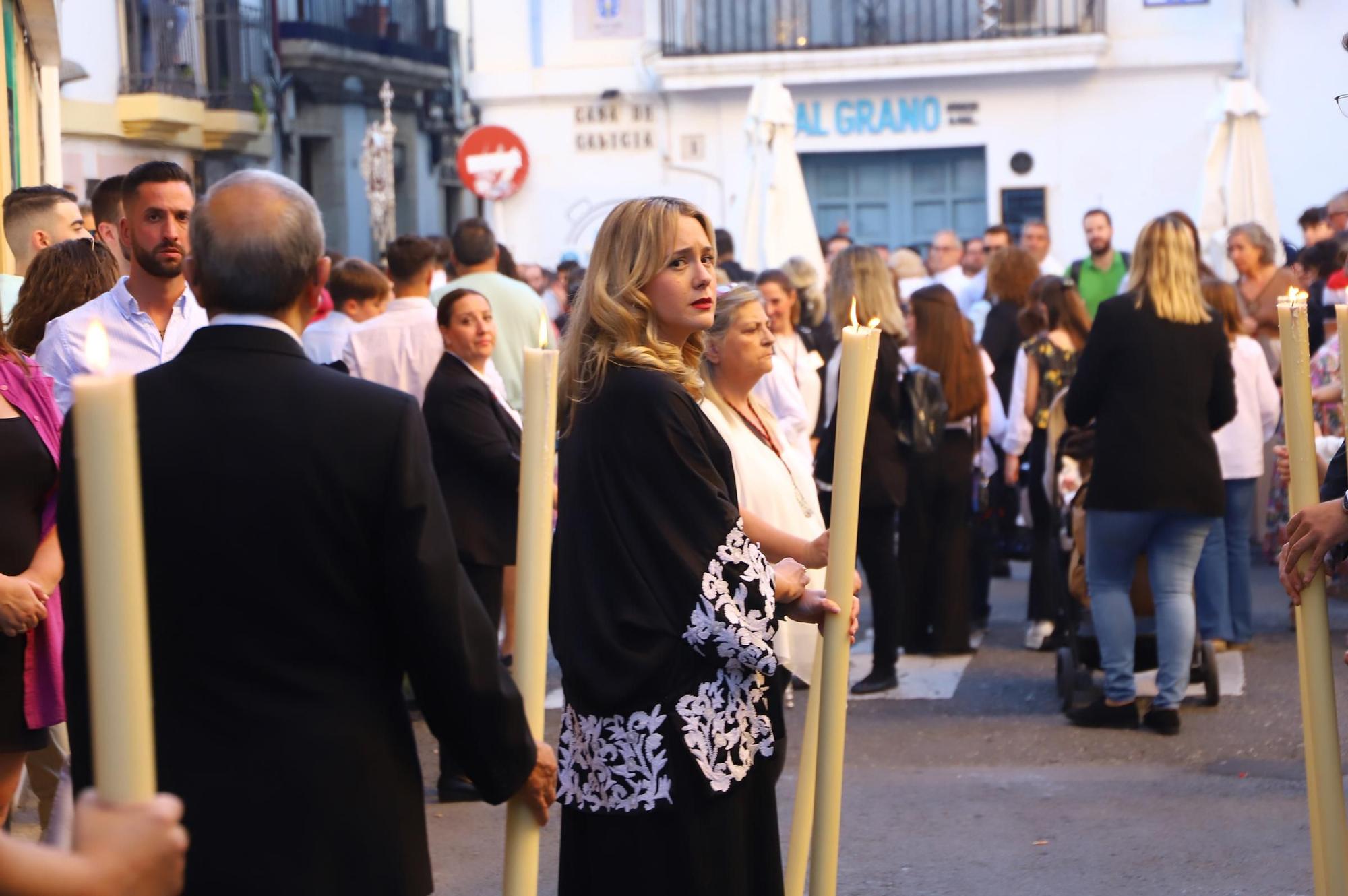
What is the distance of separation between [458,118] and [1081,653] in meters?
25.9

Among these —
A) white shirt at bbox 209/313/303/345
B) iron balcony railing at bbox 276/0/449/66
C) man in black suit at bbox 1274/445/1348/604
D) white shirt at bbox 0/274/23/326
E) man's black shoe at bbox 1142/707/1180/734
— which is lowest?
man's black shoe at bbox 1142/707/1180/734

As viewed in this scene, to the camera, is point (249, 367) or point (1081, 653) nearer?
point (249, 367)

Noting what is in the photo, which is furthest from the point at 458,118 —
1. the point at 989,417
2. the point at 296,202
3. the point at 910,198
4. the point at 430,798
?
the point at 296,202

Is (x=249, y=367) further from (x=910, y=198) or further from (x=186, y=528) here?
(x=910, y=198)

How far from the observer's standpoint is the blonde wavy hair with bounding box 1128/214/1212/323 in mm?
6887

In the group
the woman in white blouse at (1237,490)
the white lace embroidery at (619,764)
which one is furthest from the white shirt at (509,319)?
the white lace embroidery at (619,764)

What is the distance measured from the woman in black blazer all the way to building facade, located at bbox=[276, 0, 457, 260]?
848 inches

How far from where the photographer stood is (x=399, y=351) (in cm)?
776

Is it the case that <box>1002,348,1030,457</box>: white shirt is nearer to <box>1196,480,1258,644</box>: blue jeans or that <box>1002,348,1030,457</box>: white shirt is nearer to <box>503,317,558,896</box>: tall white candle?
<box>1196,480,1258,644</box>: blue jeans

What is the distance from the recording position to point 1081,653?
7.66 m

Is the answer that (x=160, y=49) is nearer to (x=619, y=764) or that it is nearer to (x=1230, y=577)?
(x=1230, y=577)

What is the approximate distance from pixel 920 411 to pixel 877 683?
1262 millimetres

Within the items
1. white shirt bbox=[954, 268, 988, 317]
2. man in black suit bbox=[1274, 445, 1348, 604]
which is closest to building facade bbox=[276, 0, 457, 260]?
white shirt bbox=[954, 268, 988, 317]

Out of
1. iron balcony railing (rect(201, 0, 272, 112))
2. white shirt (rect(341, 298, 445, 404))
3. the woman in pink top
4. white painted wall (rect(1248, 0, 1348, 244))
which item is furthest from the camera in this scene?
iron balcony railing (rect(201, 0, 272, 112))
